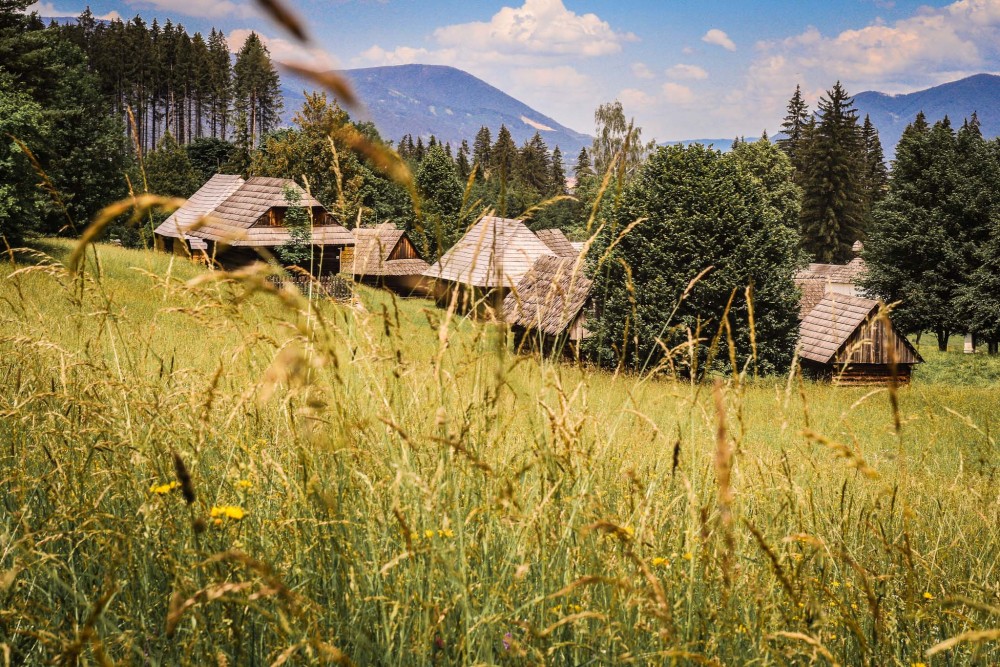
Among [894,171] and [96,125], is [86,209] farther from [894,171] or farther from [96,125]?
[894,171]

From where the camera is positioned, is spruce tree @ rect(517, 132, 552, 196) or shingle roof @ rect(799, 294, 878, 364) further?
spruce tree @ rect(517, 132, 552, 196)

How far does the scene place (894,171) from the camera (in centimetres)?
3881

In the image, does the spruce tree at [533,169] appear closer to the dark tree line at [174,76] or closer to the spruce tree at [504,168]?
the spruce tree at [504,168]

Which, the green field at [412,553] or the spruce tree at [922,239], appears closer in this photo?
the green field at [412,553]

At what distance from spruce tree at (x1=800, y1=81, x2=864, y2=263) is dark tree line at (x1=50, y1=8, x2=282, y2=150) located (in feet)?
219

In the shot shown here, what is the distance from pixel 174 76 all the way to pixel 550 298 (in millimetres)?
118329

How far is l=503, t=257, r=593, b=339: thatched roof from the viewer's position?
2.16m

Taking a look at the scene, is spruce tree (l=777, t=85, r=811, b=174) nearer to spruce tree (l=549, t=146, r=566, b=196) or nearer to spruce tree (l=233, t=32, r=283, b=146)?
spruce tree (l=549, t=146, r=566, b=196)

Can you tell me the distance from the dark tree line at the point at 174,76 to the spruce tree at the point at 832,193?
66895 millimetres

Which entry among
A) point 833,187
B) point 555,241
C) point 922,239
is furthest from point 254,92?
point 922,239

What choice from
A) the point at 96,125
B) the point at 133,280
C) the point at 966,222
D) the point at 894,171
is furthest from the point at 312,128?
the point at 966,222

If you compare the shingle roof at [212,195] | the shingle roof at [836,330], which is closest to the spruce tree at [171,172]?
the shingle roof at [212,195]

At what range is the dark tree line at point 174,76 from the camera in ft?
314

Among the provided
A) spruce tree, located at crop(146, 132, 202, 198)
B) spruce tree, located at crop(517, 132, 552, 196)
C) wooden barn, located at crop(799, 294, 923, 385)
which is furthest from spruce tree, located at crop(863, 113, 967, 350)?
spruce tree, located at crop(517, 132, 552, 196)
